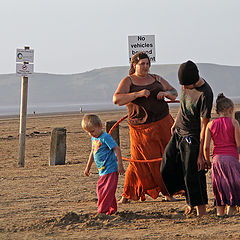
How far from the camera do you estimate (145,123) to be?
715 centimetres

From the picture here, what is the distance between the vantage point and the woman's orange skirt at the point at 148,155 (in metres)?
7.15

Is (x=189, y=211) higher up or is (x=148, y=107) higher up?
(x=148, y=107)

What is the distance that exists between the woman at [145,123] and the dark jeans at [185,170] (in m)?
0.71

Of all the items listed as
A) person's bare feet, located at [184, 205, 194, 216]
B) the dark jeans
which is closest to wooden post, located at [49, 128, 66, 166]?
the dark jeans

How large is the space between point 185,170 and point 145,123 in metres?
1.19

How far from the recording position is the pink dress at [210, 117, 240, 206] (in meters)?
5.90

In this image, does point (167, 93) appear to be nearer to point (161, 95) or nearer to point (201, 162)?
point (161, 95)

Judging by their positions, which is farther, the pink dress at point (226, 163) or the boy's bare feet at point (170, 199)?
the boy's bare feet at point (170, 199)

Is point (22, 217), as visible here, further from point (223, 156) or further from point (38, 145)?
point (38, 145)

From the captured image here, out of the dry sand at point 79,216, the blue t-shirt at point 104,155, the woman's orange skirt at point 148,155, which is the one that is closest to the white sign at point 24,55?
the dry sand at point 79,216

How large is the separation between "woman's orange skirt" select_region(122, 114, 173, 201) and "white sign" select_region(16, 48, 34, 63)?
5.04m

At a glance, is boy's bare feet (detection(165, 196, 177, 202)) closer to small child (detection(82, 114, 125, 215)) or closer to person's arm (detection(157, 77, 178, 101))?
small child (detection(82, 114, 125, 215))

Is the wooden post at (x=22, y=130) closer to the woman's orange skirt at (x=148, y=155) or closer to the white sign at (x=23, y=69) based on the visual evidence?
the white sign at (x=23, y=69)

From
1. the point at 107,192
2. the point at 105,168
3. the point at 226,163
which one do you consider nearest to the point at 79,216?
the point at 107,192
